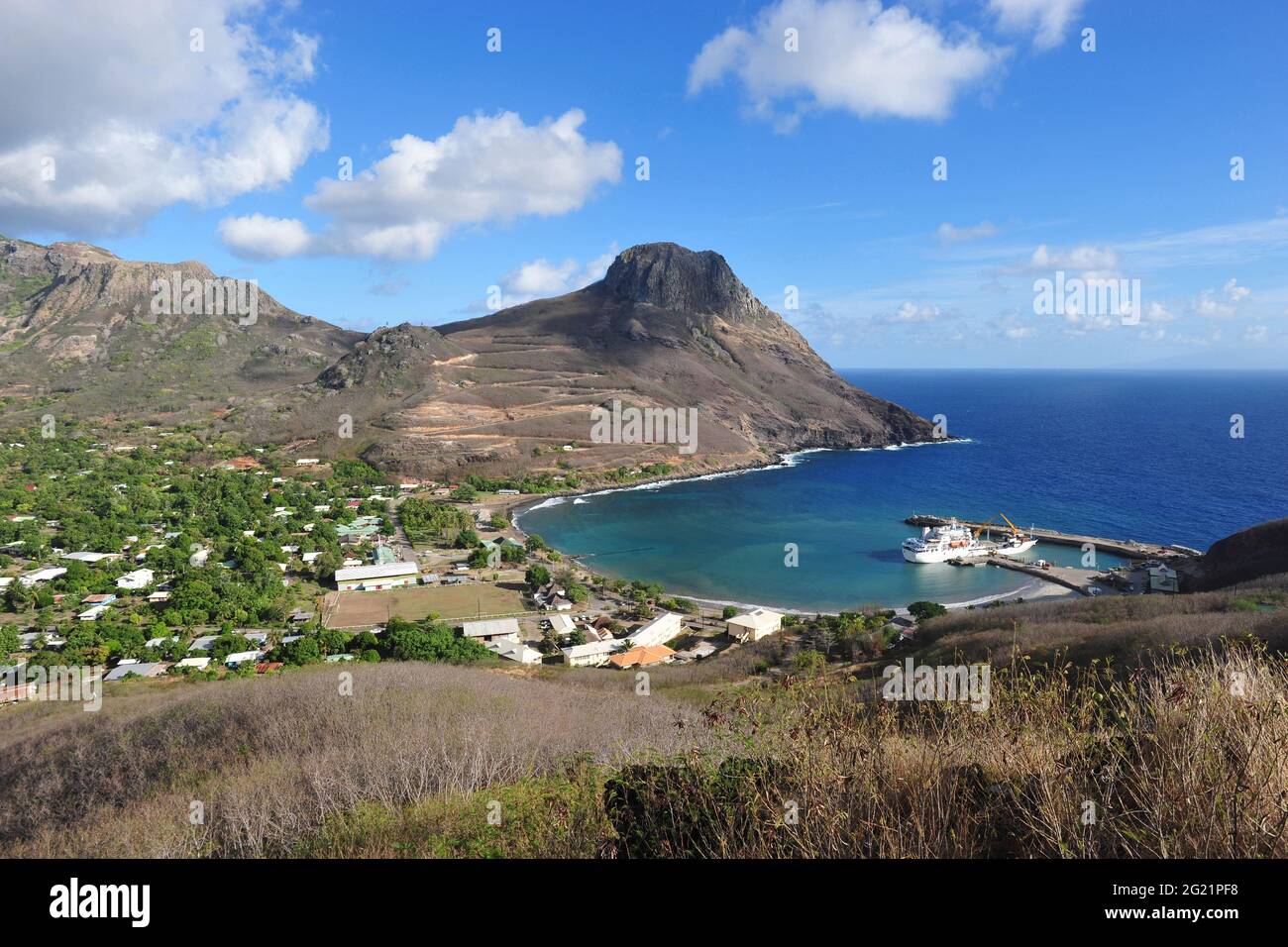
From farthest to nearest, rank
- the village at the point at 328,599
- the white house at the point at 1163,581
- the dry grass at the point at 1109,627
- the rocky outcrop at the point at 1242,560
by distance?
the white house at the point at 1163,581 < the rocky outcrop at the point at 1242,560 < the village at the point at 328,599 < the dry grass at the point at 1109,627

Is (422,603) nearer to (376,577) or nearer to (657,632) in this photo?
(376,577)

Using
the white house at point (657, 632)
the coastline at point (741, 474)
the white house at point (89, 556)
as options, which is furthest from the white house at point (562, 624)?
the white house at point (89, 556)

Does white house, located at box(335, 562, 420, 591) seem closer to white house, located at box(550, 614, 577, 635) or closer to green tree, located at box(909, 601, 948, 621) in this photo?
white house, located at box(550, 614, 577, 635)

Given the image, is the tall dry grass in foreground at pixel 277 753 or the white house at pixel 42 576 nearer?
the tall dry grass in foreground at pixel 277 753

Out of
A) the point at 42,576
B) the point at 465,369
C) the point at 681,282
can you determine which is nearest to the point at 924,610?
the point at 42,576

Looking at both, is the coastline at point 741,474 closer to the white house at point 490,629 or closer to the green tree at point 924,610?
the green tree at point 924,610

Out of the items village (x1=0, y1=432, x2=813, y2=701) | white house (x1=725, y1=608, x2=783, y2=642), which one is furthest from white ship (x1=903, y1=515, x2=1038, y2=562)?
white house (x1=725, y1=608, x2=783, y2=642)
